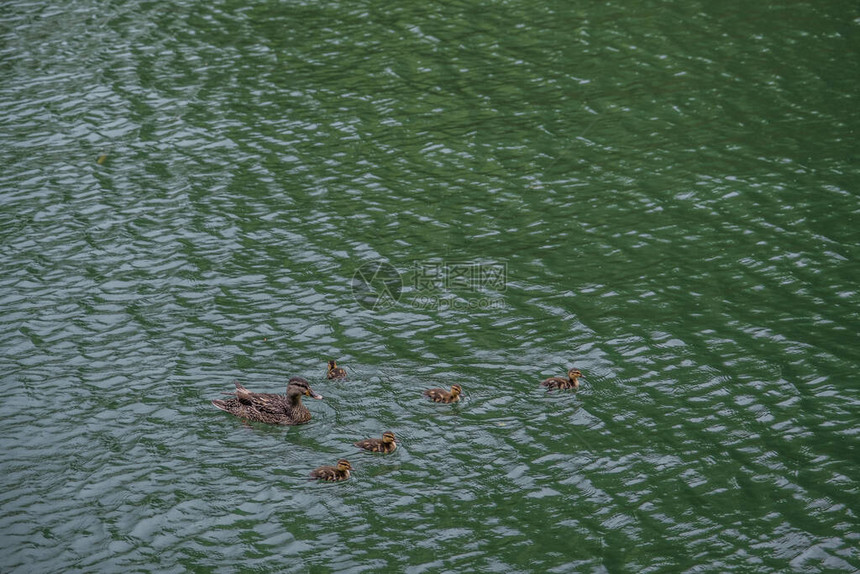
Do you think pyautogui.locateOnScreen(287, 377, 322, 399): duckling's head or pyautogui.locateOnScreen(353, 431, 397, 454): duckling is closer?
pyautogui.locateOnScreen(353, 431, 397, 454): duckling

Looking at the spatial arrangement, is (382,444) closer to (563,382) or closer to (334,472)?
(334,472)

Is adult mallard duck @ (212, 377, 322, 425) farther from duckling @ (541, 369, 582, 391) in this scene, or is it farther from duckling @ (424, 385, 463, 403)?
duckling @ (541, 369, 582, 391)

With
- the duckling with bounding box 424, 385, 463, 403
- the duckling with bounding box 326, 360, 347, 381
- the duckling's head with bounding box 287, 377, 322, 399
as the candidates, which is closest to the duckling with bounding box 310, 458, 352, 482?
the duckling's head with bounding box 287, 377, 322, 399

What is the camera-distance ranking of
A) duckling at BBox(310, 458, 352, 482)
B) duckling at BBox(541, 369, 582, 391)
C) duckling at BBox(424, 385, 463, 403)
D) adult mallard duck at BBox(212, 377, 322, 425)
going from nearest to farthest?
1. duckling at BBox(310, 458, 352, 482)
2. adult mallard duck at BBox(212, 377, 322, 425)
3. duckling at BBox(424, 385, 463, 403)
4. duckling at BBox(541, 369, 582, 391)

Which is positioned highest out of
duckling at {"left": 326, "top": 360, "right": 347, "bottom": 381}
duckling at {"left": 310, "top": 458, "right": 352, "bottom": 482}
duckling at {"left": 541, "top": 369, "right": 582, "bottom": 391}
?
duckling at {"left": 541, "top": 369, "right": 582, "bottom": 391}

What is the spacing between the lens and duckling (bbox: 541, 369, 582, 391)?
1981 cm

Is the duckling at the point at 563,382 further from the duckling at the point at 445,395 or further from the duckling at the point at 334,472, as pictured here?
the duckling at the point at 334,472

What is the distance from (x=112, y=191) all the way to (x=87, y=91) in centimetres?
801

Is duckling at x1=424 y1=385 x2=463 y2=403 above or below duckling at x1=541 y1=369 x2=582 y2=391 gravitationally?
below

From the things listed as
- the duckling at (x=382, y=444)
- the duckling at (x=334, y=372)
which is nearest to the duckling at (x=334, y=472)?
the duckling at (x=382, y=444)

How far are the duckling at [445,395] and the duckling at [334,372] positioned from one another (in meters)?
2.02

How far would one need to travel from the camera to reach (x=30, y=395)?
2044 centimetres

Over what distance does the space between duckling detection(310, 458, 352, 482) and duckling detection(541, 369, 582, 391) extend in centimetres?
470

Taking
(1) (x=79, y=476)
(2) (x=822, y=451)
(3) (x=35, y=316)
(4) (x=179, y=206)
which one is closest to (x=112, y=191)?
(4) (x=179, y=206)
